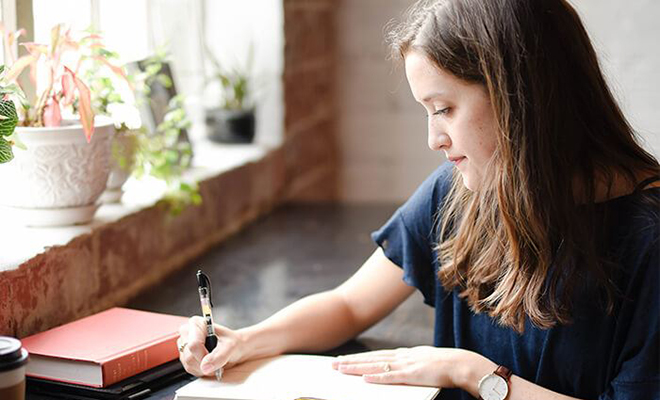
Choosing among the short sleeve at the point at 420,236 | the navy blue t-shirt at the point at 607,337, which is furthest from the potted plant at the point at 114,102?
the navy blue t-shirt at the point at 607,337

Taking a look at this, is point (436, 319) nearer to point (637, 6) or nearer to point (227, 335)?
point (227, 335)

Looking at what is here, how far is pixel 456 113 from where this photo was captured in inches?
53.7

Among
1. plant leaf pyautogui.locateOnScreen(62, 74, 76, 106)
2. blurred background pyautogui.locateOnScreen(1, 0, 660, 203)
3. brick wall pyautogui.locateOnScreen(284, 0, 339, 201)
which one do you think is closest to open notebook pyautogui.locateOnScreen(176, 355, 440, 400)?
plant leaf pyautogui.locateOnScreen(62, 74, 76, 106)

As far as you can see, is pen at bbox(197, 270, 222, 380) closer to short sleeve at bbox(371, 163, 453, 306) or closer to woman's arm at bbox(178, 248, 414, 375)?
woman's arm at bbox(178, 248, 414, 375)

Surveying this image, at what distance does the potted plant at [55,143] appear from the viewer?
1586mm

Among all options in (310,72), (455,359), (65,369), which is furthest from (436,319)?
(310,72)

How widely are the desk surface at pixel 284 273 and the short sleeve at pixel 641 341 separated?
1.52 feet

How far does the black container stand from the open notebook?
145 centimetres

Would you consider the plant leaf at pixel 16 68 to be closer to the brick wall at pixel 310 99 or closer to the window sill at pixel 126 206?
the window sill at pixel 126 206

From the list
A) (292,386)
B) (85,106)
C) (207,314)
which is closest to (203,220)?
(85,106)

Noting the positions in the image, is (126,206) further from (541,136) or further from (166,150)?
(541,136)

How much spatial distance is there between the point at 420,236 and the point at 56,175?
65cm

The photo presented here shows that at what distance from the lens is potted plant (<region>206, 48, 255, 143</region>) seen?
2832 millimetres

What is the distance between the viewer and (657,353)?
1.29 m
